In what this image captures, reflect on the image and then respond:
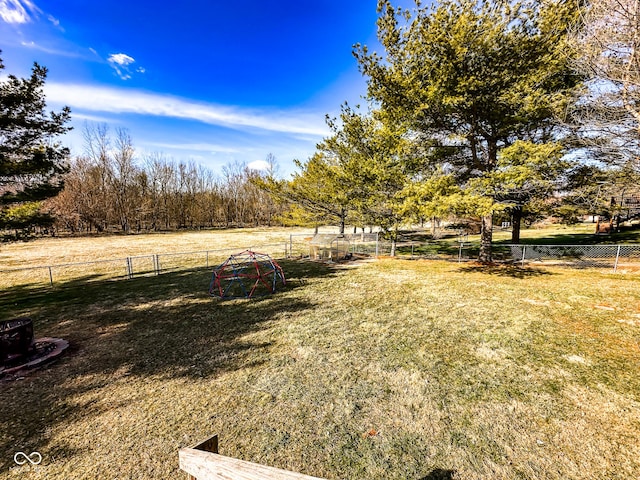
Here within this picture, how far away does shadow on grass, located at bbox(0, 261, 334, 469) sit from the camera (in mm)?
4509

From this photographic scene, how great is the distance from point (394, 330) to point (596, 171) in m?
12.3

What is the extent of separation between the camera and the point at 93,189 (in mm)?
43125

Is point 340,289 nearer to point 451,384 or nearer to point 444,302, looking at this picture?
point 444,302

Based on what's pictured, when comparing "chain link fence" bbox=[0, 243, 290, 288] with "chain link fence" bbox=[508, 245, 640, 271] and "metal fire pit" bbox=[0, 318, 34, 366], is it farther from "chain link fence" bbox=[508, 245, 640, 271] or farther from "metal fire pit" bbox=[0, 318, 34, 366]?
"chain link fence" bbox=[508, 245, 640, 271]

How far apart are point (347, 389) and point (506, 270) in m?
12.2

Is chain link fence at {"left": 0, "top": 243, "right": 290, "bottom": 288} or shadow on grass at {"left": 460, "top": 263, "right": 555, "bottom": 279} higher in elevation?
shadow on grass at {"left": 460, "top": 263, "right": 555, "bottom": 279}

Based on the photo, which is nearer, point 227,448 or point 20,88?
point 227,448

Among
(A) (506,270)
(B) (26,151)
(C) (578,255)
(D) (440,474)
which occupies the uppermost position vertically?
(B) (26,151)

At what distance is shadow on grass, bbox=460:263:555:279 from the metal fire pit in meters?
15.7

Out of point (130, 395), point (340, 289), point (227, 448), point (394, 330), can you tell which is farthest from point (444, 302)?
point (130, 395)

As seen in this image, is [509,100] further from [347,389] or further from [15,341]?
[15,341]

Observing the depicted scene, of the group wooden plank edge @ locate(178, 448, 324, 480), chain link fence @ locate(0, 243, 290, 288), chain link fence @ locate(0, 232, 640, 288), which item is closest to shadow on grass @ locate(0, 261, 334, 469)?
chain link fence @ locate(0, 243, 290, 288)
